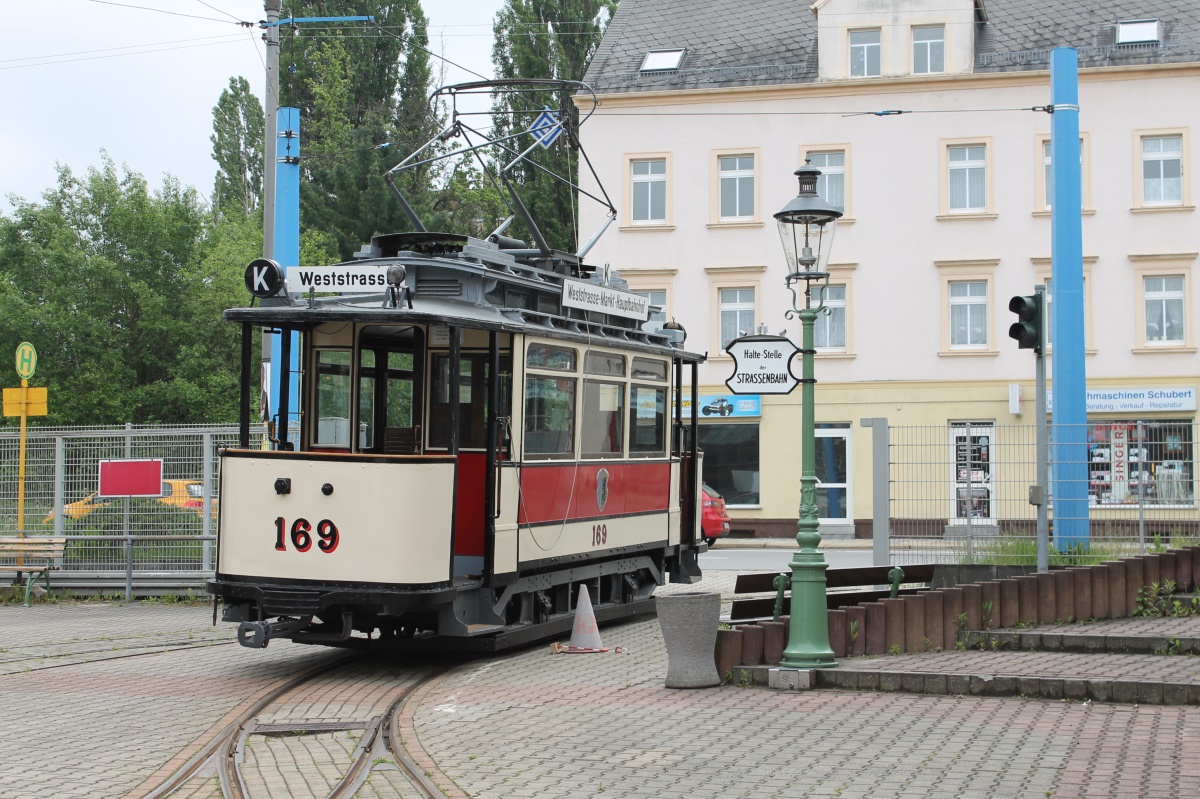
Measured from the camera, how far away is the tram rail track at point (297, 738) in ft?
24.7

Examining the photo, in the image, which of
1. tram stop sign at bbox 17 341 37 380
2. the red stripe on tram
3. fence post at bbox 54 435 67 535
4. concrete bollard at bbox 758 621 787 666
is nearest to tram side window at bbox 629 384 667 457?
the red stripe on tram

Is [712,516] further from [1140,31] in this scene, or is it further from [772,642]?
[772,642]

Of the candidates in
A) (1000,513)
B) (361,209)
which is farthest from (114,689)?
(361,209)

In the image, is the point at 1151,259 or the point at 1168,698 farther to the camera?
the point at 1151,259

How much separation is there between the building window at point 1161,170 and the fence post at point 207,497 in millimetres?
21715

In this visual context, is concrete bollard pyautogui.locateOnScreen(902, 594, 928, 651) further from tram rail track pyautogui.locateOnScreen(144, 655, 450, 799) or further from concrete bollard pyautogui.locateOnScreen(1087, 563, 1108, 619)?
tram rail track pyautogui.locateOnScreen(144, 655, 450, 799)

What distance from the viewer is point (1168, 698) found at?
9.37 metres

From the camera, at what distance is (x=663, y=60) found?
1363 inches

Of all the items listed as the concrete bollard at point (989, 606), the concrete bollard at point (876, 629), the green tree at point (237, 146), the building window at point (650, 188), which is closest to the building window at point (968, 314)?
the building window at point (650, 188)

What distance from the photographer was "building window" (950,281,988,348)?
32.4 m

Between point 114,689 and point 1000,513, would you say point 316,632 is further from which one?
point 1000,513

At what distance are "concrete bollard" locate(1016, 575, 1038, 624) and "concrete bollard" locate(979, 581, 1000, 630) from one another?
327 millimetres

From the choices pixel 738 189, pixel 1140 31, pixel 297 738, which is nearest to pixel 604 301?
pixel 297 738

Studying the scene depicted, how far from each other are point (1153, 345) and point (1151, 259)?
6.04ft
